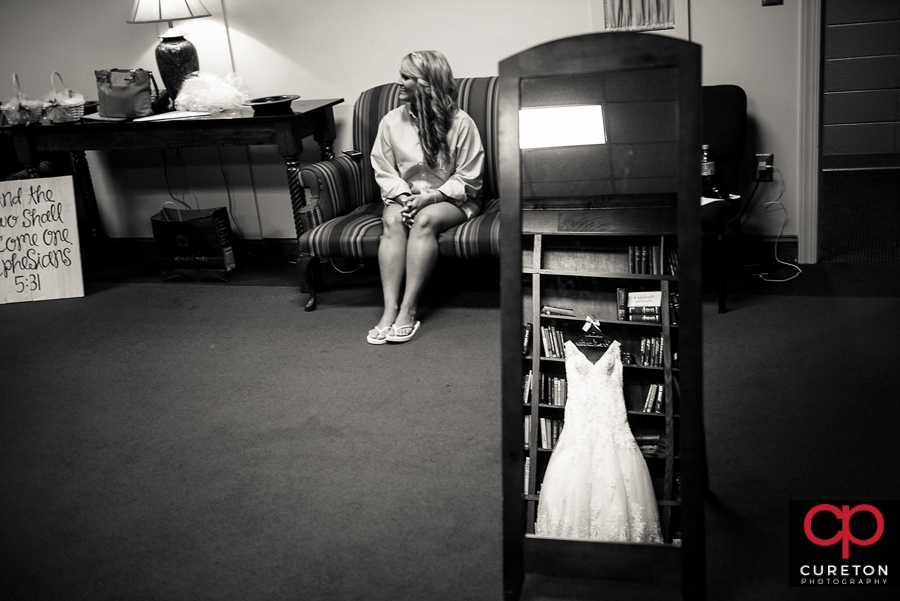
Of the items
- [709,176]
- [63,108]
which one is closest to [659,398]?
[709,176]

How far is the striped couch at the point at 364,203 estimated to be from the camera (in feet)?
10.4

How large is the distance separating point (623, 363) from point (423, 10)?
251 centimetres

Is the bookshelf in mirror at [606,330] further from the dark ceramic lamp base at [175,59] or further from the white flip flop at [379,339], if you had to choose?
the dark ceramic lamp base at [175,59]

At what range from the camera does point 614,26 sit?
3.46 meters

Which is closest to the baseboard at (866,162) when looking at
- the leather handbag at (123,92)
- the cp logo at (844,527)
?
the cp logo at (844,527)

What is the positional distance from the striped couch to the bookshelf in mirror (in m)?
1.45

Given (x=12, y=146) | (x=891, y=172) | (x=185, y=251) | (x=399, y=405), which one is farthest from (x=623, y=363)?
(x=891, y=172)

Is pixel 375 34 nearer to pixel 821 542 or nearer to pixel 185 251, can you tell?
pixel 185 251

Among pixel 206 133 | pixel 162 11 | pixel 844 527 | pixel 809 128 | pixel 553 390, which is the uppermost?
pixel 162 11

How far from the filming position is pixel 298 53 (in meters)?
3.88

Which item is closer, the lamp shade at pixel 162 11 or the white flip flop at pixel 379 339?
the white flip flop at pixel 379 339

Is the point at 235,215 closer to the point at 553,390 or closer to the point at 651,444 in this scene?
the point at 553,390

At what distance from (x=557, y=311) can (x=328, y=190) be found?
1.96 metres

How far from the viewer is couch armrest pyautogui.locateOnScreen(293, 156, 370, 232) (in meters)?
3.37
